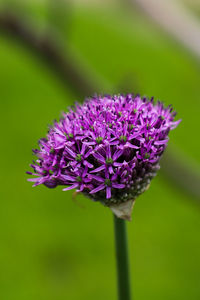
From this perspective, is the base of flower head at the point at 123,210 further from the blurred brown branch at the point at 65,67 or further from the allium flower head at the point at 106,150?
the blurred brown branch at the point at 65,67

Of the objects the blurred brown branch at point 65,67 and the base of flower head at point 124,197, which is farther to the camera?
the blurred brown branch at point 65,67

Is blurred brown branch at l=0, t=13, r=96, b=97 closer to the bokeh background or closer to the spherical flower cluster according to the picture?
the bokeh background

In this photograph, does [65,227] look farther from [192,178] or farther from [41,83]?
[41,83]

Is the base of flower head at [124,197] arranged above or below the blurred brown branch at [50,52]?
above

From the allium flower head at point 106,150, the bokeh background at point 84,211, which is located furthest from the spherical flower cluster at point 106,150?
the bokeh background at point 84,211

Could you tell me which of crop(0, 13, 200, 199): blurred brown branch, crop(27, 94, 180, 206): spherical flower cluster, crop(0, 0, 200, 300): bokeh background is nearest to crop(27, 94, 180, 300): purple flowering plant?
crop(27, 94, 180, 206): spherical flower cluster

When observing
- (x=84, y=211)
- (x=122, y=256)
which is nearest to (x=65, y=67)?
(x=84, y=211)

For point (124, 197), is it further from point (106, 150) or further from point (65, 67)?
point (65, 67)
